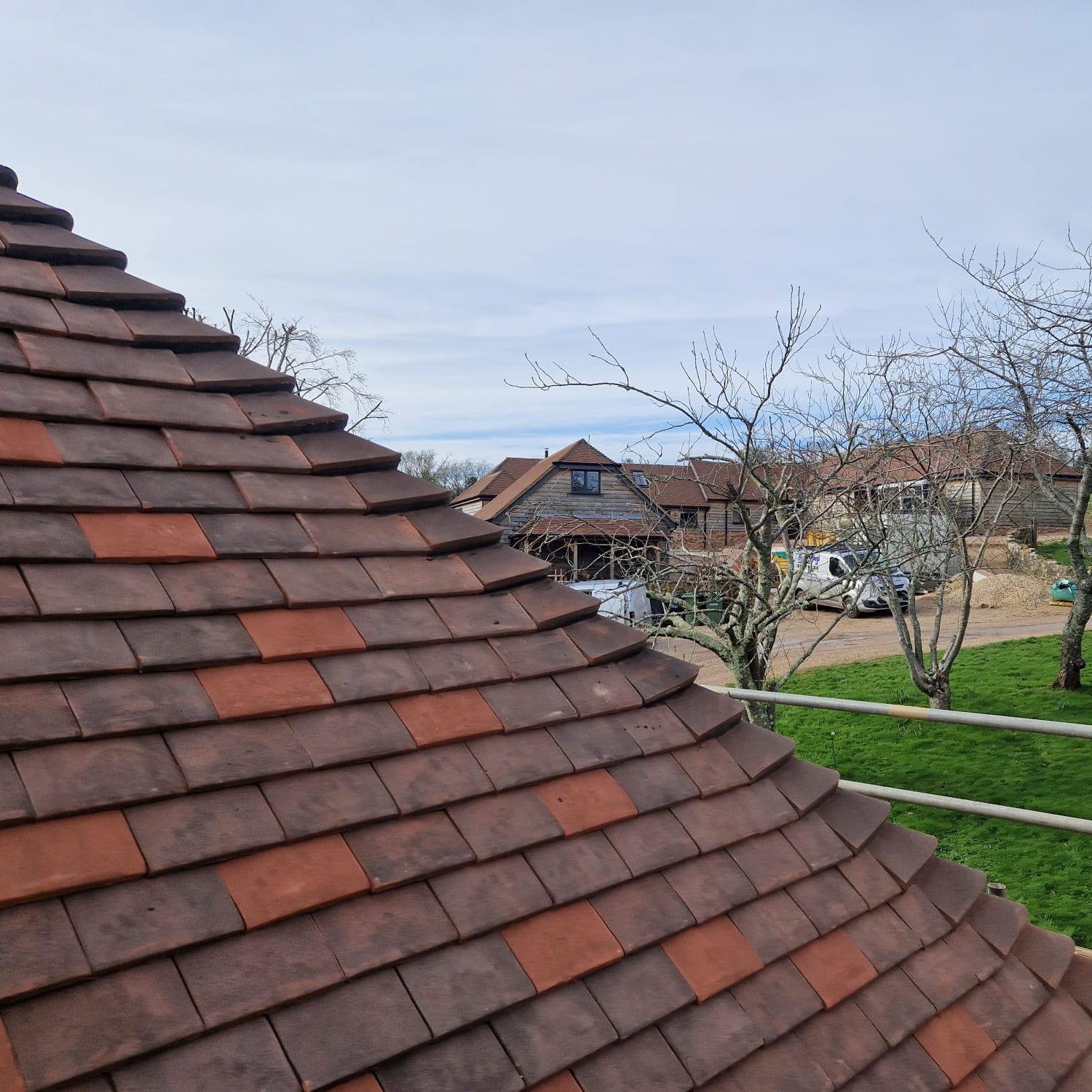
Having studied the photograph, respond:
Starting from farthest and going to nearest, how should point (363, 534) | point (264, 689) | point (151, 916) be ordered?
point (363, 534) < point (264, 689) < point (151, 916)

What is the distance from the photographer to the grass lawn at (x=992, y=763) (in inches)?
300

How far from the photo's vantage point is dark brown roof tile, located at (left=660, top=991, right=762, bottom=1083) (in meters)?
1.47

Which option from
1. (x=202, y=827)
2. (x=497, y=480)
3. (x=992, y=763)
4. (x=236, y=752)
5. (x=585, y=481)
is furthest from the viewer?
(x=497, y=480)

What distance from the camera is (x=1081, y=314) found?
8.86 m

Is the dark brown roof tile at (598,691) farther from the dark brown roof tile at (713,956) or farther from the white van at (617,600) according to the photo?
the white van at (617,600)

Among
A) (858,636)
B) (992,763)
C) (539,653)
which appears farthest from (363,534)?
(858,636)

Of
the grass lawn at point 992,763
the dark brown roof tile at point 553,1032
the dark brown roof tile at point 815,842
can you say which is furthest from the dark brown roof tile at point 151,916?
the grass lawn at point 992,763

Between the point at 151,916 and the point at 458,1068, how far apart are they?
492 mm

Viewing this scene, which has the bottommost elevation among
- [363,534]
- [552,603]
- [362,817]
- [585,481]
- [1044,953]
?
[1044,953]

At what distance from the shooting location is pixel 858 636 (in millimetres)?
24125

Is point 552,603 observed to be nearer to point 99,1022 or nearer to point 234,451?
point 234,451

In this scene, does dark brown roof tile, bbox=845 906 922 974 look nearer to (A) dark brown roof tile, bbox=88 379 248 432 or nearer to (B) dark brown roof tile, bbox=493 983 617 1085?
(B) dark brown roof tile, bbox=493 983 617 1085

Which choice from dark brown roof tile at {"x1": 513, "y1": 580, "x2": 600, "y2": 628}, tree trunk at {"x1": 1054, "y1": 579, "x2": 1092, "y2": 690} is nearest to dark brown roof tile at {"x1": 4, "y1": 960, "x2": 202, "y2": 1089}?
dark brown roof tile at {"x1": 513, "y1": 580, "x2": 600, "y2": 628}

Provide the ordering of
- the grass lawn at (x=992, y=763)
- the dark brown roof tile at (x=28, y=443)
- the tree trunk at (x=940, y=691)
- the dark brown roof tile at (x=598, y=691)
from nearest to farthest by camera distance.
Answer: the dark brown roof tile at (x=28, y=443) < the dark brown roof tile at (x=598, y=691) < the grass lawn at (x=992, y=763) < the tree trunk at (x=940, y=691)
